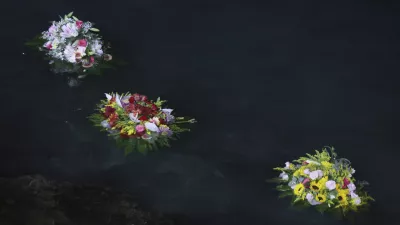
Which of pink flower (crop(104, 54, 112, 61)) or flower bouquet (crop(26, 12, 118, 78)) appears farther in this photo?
pink flower (crop(104, 54, 112, 61))

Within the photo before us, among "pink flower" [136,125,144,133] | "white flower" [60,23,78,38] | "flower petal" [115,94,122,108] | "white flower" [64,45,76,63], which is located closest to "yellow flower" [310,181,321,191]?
"pink flower" [136,125,144,133]

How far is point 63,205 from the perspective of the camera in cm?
575

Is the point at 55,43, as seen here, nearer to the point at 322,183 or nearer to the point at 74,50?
the point at 74,50

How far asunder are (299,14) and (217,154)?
3261mm

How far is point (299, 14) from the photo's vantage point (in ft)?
28.7

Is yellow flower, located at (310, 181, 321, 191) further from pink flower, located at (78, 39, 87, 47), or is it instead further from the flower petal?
pink flower, located at (78, 39, 87, 47)

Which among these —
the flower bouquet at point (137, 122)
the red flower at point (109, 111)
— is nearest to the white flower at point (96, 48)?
the flower bouquet at point (137, 122)

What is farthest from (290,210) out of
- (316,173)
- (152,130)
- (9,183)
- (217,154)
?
(9,183)

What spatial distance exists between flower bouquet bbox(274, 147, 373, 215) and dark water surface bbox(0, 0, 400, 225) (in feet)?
0.48

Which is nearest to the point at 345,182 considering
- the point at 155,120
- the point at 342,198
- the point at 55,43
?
the point at 342,198

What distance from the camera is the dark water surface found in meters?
6.16

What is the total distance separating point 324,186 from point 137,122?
216cm

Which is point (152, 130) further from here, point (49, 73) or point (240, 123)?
point (49, 73)

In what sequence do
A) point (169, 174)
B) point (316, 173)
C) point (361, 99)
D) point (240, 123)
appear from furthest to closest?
point (361, 99) < point (240, 123) < point (169, 174) < point (316, 173)
